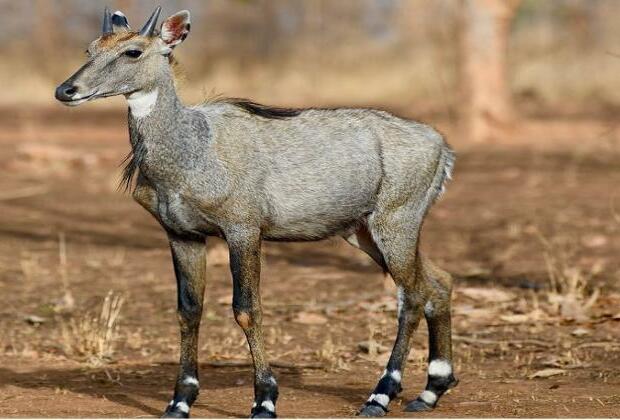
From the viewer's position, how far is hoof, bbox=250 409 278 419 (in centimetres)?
666

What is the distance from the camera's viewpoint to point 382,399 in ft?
23.2

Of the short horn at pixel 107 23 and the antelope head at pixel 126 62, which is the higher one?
the short horn at pixel 107 23

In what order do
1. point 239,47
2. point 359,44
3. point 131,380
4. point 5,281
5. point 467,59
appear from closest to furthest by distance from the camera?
point 131,380
point 5,281
point 467,59
point 239,47
point 359,44

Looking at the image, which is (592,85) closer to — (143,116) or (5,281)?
(5,281)

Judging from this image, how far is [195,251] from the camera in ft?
23.0

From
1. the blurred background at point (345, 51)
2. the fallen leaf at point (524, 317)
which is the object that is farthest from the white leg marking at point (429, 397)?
the blurred background at point (345, 51)

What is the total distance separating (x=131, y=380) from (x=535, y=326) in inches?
127

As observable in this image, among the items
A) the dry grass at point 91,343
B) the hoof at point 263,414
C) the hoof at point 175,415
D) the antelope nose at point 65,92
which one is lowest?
the dry grass at point 91,343

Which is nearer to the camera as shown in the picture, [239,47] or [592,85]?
[592,85]

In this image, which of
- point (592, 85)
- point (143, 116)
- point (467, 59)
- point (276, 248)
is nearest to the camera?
point (143, 116)

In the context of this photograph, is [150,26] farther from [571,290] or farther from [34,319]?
[571,290]

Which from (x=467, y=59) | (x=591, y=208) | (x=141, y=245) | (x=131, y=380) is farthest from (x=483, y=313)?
(x=467, y=59)

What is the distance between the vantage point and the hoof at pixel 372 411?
22.9ft

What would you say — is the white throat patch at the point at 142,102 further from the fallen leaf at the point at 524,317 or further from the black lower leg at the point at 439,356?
the fallen leaf at the point at 524,317
